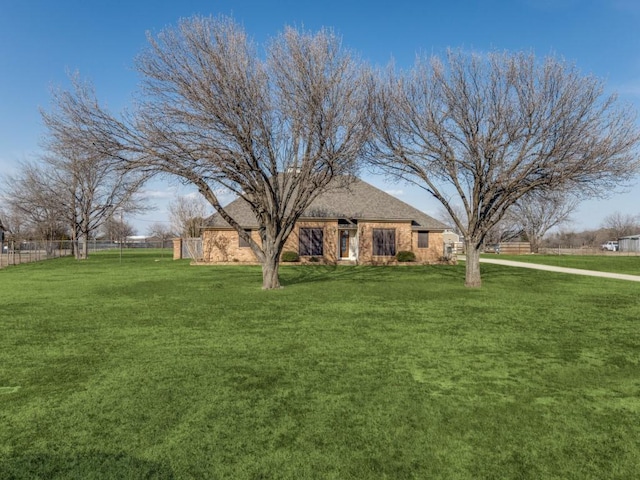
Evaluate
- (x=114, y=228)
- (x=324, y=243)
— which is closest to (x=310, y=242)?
(x=324, y=243)

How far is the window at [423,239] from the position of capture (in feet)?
92.7

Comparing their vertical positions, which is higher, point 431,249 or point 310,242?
point 310,242

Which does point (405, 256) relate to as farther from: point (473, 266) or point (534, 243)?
point (534, 243)

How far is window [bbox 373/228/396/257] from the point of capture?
27.3 meters

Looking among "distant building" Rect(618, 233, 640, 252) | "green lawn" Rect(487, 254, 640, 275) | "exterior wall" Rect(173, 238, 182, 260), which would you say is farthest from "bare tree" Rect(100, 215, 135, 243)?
"distant building" Rect(618, 233, 640, 252)

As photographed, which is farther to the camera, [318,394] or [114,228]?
[114,228]

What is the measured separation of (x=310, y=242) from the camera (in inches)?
1058

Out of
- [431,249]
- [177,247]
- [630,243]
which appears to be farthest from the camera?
[630,243]

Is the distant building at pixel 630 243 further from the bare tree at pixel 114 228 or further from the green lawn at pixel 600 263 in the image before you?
the bare tree at pixel 114 228

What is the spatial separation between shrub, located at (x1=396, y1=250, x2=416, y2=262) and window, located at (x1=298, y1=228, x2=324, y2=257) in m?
5.07

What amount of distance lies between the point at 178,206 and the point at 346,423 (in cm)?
3523

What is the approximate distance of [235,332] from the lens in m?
7.43

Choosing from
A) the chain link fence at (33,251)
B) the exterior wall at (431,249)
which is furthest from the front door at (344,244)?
the chain link fence at (33,251)

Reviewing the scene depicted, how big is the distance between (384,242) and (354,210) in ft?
9.63
